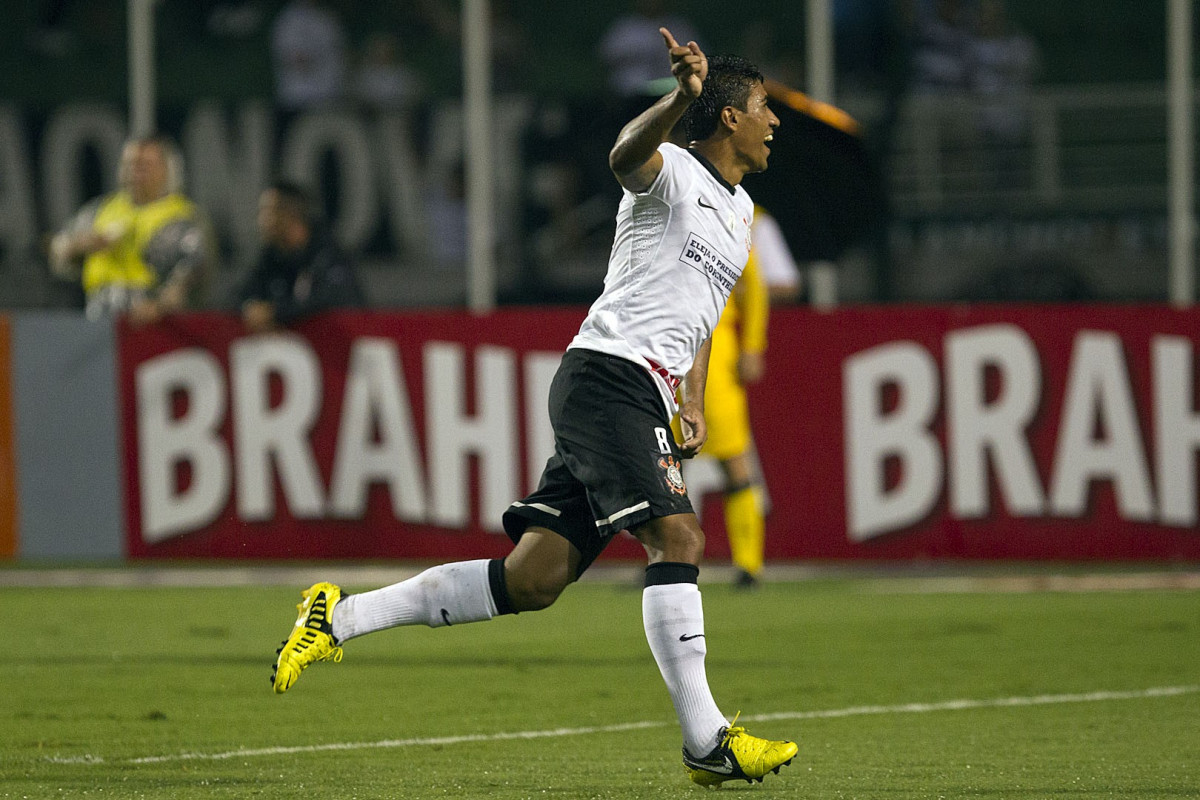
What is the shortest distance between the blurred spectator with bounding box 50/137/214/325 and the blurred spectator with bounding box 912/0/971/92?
664cm

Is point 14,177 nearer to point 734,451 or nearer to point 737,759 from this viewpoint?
point 734,451

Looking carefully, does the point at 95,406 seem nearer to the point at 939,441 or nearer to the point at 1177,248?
the point at 939,441

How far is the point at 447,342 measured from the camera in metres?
11.9

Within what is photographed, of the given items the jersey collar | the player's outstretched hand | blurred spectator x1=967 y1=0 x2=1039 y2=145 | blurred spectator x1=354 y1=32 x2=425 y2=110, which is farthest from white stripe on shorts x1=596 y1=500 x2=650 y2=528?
blurred spectator x1=354 y1=32 x2=425 y2=110

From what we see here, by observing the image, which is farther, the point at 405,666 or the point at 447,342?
the point at 447,342

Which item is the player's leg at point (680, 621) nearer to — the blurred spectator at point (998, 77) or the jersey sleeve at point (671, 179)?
the jersey sleeve at point (671, 179)

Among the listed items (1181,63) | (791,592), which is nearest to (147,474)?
(791,592)

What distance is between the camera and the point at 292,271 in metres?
12.1

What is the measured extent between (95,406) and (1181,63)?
22.6 feet

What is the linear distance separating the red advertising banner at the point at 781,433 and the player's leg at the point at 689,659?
611 centimetres

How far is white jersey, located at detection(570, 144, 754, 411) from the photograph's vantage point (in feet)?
18.0

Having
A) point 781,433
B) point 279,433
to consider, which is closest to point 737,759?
point 781,433

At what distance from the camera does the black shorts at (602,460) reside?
211 inches

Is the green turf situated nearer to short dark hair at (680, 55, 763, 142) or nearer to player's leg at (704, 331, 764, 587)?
player's leg at (704, 331, 764, 587)
